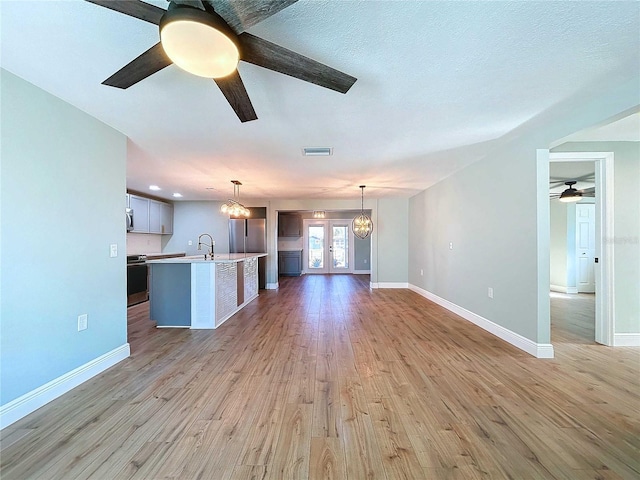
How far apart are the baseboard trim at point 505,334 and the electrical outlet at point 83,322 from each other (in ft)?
13.8

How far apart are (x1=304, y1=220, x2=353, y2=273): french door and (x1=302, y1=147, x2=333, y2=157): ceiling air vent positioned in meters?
6.87

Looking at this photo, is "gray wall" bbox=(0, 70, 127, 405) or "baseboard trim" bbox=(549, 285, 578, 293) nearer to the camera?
"gray wall" bbox=(0, 70, 127, 405)

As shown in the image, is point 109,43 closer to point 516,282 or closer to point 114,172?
point 114,172

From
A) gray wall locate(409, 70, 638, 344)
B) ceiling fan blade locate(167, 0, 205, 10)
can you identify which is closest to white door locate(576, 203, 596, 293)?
gray wall locate(409, 70, 638, 344)

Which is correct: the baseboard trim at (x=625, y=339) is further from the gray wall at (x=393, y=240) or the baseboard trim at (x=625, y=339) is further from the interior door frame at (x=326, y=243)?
the interior door frame at (x=326, y=243)

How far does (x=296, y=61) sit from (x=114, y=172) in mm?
2319

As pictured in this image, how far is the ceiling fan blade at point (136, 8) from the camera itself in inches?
41.4

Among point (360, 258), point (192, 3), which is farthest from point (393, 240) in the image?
point (192, 3)

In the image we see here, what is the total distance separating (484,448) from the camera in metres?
1.49

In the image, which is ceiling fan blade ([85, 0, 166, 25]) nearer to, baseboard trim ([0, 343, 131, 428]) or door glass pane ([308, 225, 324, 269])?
baseboard trim ([0, 343, 131, 428])

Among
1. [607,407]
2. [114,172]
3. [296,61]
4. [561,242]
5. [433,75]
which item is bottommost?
[607,407]

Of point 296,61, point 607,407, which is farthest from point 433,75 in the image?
point 607,407

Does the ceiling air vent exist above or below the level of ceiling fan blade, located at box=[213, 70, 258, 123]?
above

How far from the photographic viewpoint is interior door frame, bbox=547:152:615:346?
9.59ft
